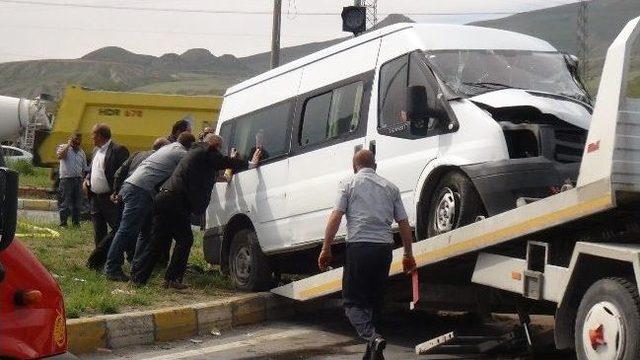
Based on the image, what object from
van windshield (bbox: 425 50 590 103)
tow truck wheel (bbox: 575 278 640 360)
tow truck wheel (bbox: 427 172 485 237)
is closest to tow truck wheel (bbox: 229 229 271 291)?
tow truck wheel (bbox: 427 172 485 237)

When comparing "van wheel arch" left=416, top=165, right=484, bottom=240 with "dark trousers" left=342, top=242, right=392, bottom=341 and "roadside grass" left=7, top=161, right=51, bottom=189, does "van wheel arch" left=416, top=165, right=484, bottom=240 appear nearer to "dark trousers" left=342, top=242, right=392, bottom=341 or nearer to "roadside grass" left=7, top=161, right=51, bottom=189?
"dark trousers" left=342, top=242, right=392, bottom=341

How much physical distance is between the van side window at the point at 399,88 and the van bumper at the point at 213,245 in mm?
3372

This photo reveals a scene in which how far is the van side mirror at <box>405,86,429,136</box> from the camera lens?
8516 mm

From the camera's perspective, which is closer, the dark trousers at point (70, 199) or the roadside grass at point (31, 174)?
the dark trousers at point (70, 199)

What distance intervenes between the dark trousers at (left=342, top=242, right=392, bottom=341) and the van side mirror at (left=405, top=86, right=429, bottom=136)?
111 centimetres

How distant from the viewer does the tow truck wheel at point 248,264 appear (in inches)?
442

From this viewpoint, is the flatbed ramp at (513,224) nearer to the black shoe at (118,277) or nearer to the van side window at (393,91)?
the van side window at (393,91)

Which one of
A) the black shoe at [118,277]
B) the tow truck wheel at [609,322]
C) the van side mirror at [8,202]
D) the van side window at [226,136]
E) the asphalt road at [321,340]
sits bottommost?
the asphalt road at [321,340]

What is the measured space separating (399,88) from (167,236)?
10.3 feet

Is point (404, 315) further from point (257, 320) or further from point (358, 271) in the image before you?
point (358, 271)

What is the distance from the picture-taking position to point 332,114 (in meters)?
10.2

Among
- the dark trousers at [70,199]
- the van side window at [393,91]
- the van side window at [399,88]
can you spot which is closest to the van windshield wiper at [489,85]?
the van side window at [399,88]

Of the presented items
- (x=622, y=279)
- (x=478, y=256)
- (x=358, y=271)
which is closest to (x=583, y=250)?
(x=622, y=279)

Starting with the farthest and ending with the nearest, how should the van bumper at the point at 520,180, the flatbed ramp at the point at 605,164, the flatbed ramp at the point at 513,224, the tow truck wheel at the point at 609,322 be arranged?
1. the van bumper at the point at 520,180
2. the flatbed ramp at the point at 513,224
3. the flatbed ramp at the point at 605,164
4. the tow truck wheel at the point at 609,322
